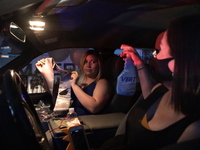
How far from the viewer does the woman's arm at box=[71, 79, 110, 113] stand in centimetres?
204

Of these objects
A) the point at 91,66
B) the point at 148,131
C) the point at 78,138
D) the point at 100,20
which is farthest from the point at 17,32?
the point at 148,131

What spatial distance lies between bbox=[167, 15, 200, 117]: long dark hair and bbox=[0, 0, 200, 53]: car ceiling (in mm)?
145

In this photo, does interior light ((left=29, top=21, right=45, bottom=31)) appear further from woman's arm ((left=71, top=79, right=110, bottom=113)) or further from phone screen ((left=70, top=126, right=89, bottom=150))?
phone screen ((left=70, top=126, right=89, bottom=150))

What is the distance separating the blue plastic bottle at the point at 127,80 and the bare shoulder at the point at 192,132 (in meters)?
0.73

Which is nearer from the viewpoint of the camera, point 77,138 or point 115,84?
point 77,138

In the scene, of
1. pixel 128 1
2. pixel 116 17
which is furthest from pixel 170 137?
pixel 116 17

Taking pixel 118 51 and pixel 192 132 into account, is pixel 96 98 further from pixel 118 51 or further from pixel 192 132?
pixel 192 132

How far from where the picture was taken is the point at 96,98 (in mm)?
2061

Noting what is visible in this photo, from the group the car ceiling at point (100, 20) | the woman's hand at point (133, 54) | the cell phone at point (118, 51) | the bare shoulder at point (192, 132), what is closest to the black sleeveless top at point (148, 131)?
the bare shoulder at point (192, 132)

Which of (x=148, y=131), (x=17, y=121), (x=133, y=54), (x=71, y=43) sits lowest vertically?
(x=148, y=131)

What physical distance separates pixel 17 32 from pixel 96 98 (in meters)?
0.87

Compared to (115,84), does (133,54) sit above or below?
above

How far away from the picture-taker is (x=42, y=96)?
7.64 ft

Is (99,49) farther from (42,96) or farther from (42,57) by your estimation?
(42,96)
